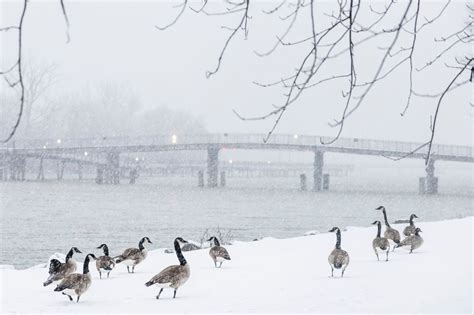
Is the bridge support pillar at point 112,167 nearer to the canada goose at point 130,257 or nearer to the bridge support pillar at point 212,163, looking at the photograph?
the bridge support pillar at point 212,163

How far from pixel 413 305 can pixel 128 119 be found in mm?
121878

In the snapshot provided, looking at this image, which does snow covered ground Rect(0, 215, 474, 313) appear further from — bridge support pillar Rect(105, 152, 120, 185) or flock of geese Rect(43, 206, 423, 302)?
bridge support pillar Rect(105, 152, 120, 185)

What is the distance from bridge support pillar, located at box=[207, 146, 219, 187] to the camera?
92.1 metres

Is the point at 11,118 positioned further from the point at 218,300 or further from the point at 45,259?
the point at 218,300

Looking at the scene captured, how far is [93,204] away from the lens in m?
56.2

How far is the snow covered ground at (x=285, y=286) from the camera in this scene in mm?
10195

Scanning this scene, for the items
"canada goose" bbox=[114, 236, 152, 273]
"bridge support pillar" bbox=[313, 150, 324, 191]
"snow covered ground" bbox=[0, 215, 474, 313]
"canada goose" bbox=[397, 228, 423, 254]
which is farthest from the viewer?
"bridge support pillar" bbox=[313, 150, 324, 191]

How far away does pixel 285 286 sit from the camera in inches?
464

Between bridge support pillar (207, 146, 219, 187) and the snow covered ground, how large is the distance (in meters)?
75.1

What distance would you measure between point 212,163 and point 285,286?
81240mm

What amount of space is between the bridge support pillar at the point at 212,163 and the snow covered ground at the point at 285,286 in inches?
2956

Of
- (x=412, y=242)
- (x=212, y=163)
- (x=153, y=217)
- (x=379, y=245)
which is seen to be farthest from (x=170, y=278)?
(x=212, y=163)

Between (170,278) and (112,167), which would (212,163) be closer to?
(112,167)

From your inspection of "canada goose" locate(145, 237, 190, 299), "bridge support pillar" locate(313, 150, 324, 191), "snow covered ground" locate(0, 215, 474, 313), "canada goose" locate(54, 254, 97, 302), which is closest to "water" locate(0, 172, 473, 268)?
"snow covered ground" locate(0, 215, 474, 313)
